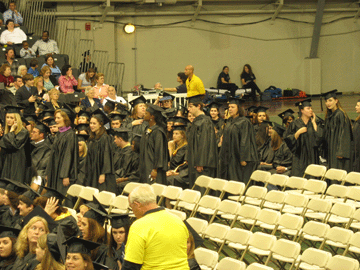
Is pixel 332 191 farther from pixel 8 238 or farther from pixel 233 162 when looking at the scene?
pixel 8 238

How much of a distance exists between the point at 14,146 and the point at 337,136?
498cm

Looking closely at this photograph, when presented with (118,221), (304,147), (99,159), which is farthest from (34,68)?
(118,221)

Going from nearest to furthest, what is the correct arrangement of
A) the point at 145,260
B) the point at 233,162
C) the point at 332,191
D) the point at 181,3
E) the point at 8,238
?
the point at 145,260 → the point at 8,238 → the point at 332,191 → the point at 233,162 → the point at 181,3

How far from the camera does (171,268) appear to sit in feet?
12.6

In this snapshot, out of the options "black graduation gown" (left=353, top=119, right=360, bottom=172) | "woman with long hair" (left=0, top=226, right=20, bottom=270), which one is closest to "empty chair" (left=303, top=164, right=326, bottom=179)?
"black graduation gown" (left=353, top=119, right=360, bottom=172)

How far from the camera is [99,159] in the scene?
827 cm

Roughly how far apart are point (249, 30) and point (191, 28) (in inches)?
85.3

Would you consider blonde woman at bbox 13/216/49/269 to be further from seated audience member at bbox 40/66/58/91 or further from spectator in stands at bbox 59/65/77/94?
spectator in stands at bbox 59/65/77/94

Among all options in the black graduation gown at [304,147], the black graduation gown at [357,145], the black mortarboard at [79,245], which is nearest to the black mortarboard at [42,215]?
the black mortarboard at [79,245]

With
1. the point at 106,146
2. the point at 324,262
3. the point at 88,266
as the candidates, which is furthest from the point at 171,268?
the point at 106,146

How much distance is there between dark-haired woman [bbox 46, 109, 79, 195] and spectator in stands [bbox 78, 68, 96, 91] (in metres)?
5.93

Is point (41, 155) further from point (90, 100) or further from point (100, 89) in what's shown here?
point (100, 89)

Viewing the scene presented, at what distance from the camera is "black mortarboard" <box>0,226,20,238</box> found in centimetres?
552

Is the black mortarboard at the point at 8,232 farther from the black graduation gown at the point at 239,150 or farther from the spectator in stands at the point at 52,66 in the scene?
the spectator in stands at the point at 52,66
